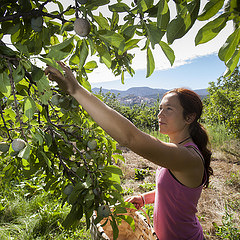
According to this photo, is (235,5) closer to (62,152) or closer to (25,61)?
(25,61)

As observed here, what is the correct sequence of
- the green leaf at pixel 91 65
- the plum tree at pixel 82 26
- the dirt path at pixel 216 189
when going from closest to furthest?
the plum tree at pixel 82 26 → the green leaf at pixel 91 65 → the dirt path at pixel 216 189

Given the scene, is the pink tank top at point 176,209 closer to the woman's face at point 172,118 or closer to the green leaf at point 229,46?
the woman's face at point 172,118

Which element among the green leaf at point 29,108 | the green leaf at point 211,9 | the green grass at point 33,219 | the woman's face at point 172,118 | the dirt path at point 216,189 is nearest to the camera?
the green leaf at point 211,9

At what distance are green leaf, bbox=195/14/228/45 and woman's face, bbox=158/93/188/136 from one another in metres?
0.88

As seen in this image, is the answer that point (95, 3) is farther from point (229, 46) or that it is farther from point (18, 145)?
point (18, 145)

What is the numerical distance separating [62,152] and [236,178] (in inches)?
140

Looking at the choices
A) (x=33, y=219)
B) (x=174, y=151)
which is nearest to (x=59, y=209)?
(x=33, y=219)

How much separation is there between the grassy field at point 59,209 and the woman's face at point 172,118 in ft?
3.13

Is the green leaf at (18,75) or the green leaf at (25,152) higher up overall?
the green leaf at (18,75)

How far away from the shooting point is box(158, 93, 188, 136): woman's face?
4.16 ft

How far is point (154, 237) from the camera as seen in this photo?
1.19 m

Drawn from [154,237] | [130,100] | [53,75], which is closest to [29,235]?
[154,237]

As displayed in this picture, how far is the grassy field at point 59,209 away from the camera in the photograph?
2.08 metres

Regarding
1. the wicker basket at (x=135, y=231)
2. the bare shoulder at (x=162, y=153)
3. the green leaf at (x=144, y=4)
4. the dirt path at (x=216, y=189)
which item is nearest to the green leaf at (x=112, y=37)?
the green leaf at (x=144, y=4)
